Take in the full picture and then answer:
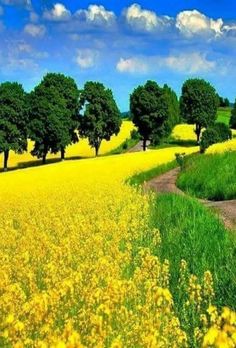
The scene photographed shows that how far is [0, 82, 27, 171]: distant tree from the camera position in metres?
68.0

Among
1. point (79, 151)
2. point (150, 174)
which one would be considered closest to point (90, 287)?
point (150, 174)

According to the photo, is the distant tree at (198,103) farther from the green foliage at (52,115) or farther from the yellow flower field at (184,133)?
the green foliage at (52,115)

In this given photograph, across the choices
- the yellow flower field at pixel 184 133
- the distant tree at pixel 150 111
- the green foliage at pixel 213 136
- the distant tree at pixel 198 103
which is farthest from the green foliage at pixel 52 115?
the yellow flower field at pixel 184 133

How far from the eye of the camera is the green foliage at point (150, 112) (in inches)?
3354

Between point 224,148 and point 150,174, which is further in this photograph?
point 224,148

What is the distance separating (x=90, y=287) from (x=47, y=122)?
211ft

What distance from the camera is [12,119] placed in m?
69.5

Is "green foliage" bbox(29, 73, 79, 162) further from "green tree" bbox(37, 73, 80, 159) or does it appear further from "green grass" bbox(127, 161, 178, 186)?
"green grass" bbox(127, 161, 178, 186)

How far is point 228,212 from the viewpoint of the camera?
16062 mm

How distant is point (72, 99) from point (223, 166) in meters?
52.3

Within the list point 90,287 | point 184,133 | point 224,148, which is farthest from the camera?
point 184,133

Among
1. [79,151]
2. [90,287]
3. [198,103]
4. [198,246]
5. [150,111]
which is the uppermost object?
[198,103]

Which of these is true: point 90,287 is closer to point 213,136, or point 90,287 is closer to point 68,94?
point 213,136

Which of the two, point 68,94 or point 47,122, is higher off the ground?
point 68,94
